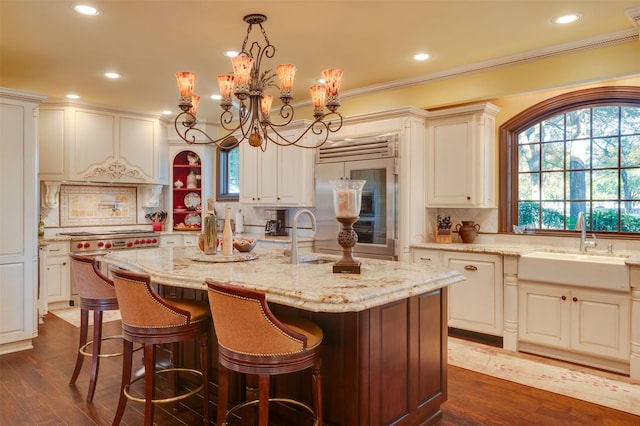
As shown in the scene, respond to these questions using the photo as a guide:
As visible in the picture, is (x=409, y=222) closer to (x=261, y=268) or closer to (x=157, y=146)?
(x=261, y=268)

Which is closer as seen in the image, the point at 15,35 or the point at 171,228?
the point at 15,35

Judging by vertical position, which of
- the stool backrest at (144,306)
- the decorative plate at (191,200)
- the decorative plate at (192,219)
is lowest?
the stool backrest at (144,306)

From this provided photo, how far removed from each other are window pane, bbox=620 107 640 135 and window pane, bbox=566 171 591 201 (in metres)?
0.48

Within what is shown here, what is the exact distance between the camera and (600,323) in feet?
11.3

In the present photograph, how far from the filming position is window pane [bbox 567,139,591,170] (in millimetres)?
4230

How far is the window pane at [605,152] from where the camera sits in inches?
160

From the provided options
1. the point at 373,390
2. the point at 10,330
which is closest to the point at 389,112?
the point at 373,390

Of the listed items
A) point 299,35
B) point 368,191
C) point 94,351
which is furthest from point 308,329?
point 368,191

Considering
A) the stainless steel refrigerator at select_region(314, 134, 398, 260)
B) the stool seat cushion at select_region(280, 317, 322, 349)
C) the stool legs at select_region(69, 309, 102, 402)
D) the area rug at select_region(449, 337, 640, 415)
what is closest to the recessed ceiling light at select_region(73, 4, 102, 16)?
the stool legs at select_region(69, 309, 102, 402)

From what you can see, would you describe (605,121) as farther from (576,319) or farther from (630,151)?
(576,319)

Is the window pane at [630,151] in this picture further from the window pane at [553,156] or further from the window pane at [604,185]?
the window pane at [553,156]

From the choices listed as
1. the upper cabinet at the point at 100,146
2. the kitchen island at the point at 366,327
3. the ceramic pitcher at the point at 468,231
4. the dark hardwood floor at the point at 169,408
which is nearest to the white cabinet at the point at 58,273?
A: the upper cabinet at the point at 100,146

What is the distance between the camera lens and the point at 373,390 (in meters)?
2.18

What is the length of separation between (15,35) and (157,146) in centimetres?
300
